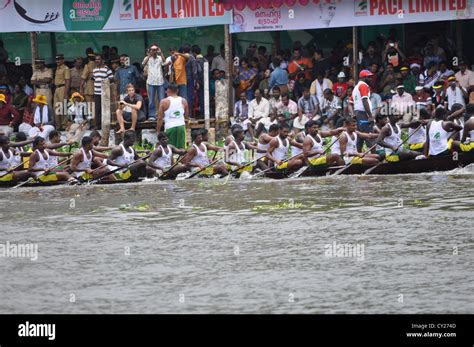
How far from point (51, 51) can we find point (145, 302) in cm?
1671

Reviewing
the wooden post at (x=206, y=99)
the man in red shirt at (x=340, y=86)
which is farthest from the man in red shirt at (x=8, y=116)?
the man in red shirt at (x=340, y=86)

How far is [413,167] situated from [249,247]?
673 centimetres

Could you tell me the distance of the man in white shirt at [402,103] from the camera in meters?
25.1

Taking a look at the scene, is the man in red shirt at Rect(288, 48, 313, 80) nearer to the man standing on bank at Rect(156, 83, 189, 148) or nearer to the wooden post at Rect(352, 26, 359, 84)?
the wooden post at Rect(352, 26, 359, 84)

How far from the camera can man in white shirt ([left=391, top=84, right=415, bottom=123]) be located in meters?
25.1

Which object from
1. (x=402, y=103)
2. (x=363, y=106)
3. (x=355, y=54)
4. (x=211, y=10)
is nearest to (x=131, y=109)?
(x=211, y=10)

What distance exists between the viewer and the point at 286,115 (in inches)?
1032

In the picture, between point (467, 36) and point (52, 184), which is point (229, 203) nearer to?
point (52, 184)

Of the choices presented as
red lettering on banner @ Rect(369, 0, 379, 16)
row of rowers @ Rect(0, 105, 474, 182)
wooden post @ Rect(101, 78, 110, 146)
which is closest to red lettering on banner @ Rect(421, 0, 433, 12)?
red lettering on banner @ Rect(369, 0, 379, 16)

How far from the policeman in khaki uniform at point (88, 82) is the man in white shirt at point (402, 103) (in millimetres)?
6654

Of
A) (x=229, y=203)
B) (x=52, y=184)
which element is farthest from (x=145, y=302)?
(x=52, y=184)

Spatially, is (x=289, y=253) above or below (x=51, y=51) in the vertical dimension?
below

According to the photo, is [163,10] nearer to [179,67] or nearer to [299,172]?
[179,67]
